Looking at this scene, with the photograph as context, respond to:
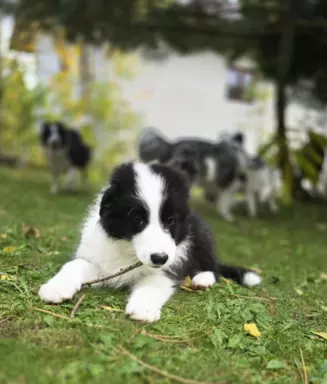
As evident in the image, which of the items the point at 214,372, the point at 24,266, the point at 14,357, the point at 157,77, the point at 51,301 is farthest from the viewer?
the point at 157,77

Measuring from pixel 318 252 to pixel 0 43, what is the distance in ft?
33.8

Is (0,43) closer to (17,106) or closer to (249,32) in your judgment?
(17,106)

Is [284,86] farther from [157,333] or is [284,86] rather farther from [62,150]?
[157,333]

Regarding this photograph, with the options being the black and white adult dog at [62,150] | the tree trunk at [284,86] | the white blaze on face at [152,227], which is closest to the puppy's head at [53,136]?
the black and white adult dog at [62,150]

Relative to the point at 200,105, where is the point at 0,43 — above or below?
above

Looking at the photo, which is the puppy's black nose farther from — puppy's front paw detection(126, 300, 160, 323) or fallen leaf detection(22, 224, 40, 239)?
fallen leaf detection(22, 224, 40, 239)

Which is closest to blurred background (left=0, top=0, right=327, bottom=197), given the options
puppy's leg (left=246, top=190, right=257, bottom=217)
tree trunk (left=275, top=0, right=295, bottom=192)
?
tree trunk (left=275, top=0, right=295, bottom=192)

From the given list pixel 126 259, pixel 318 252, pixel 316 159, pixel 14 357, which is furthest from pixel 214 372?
pixel 316 159

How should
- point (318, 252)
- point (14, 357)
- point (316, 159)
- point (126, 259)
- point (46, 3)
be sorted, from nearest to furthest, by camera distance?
point (14, 357)
point (126, 259)
point (318, 252)
point (46, 3)
point (316, 159)

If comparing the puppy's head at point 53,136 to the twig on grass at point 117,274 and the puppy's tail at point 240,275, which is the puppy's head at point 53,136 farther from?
the twig on grass at point 117,274

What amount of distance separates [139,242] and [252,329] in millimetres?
730

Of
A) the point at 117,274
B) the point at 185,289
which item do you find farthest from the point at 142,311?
the point at 185,289

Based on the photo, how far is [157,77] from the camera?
16.9 m

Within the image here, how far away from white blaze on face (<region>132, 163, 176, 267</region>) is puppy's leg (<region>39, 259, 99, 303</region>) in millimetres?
363
